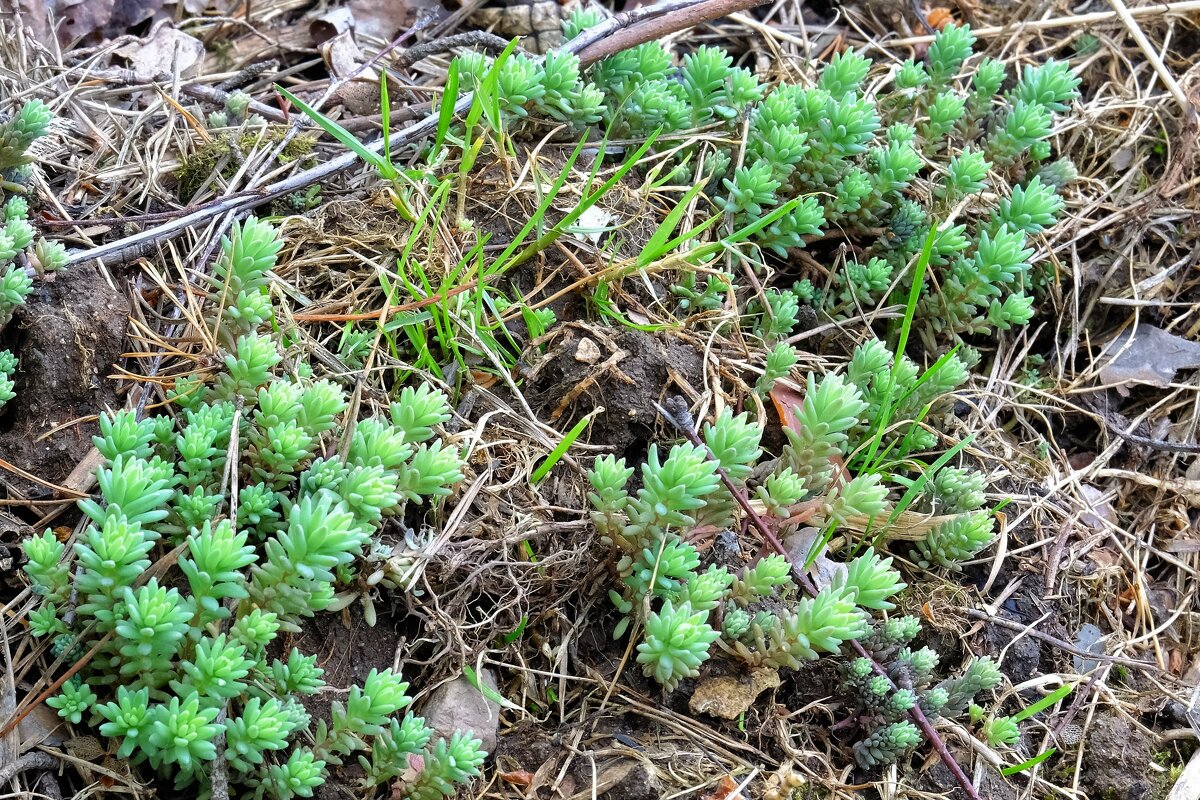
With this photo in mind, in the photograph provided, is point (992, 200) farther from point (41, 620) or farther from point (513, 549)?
point (41, 620)

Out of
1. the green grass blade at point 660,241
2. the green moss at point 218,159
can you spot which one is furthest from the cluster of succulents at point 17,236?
the green grass blade at point 660,241

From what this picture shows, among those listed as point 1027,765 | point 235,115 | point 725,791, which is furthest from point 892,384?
point 235,115

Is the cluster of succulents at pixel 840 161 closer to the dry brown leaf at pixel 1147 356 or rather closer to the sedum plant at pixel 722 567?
the dry brown leaf at pixel 1147 356

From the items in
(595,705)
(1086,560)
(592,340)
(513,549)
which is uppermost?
(592,340)

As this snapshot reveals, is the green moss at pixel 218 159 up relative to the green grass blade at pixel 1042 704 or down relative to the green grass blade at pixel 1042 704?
up

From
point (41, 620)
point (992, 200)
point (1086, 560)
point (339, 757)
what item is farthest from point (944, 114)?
point (41, 620)

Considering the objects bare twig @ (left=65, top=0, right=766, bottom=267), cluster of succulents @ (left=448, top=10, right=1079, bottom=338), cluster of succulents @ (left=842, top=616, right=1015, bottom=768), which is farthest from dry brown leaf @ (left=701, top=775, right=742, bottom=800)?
bare twig @ (left=65, top=0, right=766, bottom=267)
